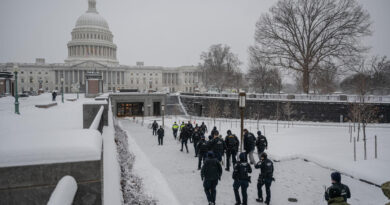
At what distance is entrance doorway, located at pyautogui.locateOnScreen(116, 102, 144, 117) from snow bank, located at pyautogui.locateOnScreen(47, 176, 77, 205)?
56.8 m

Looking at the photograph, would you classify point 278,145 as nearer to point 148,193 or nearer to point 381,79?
point 148,193

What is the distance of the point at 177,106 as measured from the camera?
56.0m

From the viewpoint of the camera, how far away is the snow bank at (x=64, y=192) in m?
2.12

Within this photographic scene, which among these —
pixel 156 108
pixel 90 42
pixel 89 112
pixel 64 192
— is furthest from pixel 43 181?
pixel 90 42

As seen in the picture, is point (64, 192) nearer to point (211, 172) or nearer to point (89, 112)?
point (211, 172)

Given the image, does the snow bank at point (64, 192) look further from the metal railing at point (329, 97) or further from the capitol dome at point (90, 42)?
the capitol dome at point (90, 42)

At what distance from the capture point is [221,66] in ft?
225


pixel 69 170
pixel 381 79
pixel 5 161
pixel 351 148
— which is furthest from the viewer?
pixel 381 79

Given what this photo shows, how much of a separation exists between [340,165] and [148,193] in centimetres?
912

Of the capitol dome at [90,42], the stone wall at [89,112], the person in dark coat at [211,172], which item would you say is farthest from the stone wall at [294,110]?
the capitol dome at [90,42]

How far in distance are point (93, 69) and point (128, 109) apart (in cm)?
5812

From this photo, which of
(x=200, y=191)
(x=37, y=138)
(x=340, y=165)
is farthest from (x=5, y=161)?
(x=340, y=165)

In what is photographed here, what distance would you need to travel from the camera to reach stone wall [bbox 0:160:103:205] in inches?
96.3

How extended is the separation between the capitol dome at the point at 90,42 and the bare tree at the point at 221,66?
6441 centimetres
